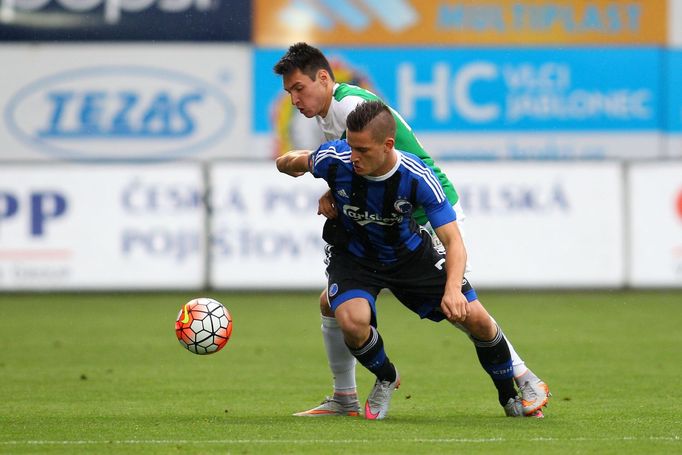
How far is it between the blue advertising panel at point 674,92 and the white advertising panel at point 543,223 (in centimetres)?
525

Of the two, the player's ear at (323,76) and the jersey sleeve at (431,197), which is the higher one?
the player's ear at (323,76)

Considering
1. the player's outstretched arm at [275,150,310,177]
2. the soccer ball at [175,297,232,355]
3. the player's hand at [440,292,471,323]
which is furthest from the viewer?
the soccer ball at [175,297,232,355]

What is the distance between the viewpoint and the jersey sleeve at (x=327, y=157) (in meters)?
7.34

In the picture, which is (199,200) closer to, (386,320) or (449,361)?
(386,320)

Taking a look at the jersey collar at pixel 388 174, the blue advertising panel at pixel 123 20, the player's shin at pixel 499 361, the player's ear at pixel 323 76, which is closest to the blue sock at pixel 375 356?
the player's shin at pixel 499 361

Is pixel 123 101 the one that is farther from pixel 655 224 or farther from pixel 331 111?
pixel 331 111

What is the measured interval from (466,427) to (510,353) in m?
0.62

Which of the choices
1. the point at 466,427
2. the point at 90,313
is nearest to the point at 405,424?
the point at 466,427

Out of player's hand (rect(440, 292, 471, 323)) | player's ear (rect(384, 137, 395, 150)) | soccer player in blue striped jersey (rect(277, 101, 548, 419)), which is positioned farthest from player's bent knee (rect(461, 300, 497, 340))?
player's ear (rect(384, 137, 395, 150))

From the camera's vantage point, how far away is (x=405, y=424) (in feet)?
24.3

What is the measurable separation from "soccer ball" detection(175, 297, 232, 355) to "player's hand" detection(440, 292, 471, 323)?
1441mm

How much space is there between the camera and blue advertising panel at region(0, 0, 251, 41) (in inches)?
867

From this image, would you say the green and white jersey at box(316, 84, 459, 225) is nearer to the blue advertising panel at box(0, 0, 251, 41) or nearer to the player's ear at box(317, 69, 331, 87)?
the player's ear at box(317, 69, 331, 87)

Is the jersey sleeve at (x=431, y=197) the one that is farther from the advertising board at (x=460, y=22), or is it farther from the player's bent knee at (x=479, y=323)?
the advertising board at (x=460, y=22)
